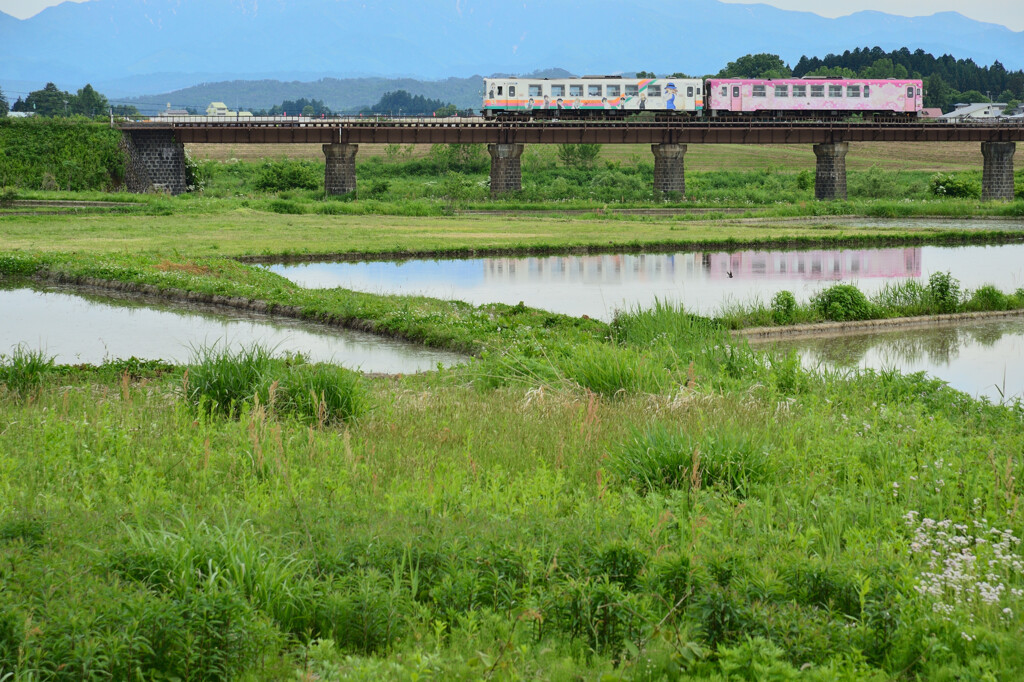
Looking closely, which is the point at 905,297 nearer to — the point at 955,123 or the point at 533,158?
the point at 955,123

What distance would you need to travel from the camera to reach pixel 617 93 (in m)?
75.4

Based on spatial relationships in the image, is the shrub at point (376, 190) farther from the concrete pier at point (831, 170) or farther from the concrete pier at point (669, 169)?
the concrete pier at point (831, 170)

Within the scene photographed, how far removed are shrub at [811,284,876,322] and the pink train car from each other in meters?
55.2

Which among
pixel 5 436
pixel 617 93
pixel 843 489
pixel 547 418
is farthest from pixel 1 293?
pixel 617 93

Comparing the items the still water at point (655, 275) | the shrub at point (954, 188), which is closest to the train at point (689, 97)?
the shrub at point (954, 188)

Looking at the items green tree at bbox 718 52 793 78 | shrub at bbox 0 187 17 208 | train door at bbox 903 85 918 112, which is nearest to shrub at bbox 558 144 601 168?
train door at bbox 903 85 918 112

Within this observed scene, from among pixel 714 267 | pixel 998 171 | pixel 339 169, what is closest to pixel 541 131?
pixel 339 169

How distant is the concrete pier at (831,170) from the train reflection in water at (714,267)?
35.6 metres

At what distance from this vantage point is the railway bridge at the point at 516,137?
71.6m

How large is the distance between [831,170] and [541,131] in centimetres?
2179

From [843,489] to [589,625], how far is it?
352 cm

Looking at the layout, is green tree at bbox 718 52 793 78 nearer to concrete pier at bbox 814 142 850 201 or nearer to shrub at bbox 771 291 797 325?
concrete pier at bbox 814 142 850 201

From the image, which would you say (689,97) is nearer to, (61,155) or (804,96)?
(804,96)

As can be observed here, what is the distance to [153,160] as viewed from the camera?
71625 mm
